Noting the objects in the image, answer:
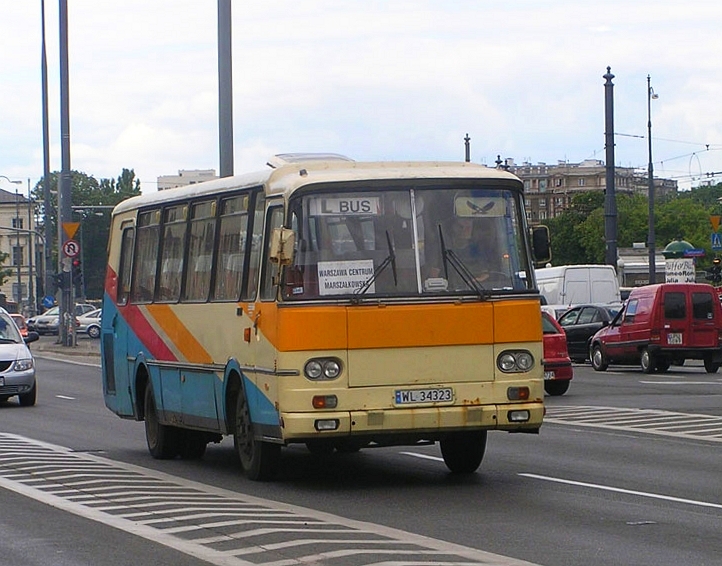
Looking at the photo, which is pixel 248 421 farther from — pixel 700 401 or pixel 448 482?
pixel 700 401

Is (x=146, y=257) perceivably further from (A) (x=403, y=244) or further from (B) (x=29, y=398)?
(B) (x=29, y=398)

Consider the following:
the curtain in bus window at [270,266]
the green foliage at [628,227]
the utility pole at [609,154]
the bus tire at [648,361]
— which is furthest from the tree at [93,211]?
the curtain in bus window at [270,266]

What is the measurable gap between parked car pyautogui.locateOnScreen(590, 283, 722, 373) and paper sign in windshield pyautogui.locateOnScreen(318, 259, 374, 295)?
23.7 meters

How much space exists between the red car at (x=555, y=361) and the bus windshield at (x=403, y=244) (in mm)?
14227

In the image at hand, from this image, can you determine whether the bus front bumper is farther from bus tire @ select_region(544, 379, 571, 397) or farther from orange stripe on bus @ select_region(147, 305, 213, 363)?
bus tire @ select_region(544, 379, 571, 397)

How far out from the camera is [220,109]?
26062 mm

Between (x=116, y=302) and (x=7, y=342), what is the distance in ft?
33.9

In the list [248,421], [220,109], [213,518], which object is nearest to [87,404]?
[220,109]

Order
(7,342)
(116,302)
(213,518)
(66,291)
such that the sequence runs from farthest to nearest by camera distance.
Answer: (66,291) < (7,342) < (116,302) < (213,518)

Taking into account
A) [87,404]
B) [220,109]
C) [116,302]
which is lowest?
[87,404]

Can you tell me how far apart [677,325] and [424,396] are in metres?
23.7

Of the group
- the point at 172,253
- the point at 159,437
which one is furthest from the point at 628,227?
the point at 172,253

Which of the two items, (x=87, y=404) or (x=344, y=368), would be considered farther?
(x=87, y=404)

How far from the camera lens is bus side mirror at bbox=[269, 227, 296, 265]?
12992 millimetres
